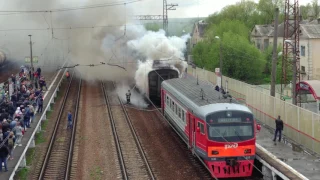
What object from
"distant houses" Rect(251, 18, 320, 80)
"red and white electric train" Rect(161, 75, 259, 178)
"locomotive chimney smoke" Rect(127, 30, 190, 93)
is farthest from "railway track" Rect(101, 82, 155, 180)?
"distant houses" Rect(251, 18, 320, 80)

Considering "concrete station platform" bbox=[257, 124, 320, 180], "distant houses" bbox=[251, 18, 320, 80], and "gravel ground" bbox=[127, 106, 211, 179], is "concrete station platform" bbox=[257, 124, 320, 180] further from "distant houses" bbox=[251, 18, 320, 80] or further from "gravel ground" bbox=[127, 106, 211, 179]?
"distant houses" bbox=[251, 18, 320, 80]

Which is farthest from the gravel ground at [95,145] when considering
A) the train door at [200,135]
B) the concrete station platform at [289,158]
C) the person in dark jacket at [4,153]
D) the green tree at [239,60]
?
the green tree at [239,60]

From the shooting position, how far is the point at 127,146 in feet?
64.5

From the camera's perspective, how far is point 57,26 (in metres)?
42.6

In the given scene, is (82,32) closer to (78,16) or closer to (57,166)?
(78,16)

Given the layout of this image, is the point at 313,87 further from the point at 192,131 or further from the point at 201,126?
the point at 201,126

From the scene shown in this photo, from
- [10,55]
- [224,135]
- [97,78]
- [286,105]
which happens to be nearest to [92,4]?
[97,78]

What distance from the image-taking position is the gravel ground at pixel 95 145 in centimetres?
1620

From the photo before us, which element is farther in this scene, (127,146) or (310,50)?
(310,50)

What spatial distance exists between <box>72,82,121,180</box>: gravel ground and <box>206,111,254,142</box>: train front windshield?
3.67 m

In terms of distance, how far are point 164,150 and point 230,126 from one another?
4962mm

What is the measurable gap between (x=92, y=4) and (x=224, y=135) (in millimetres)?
30012

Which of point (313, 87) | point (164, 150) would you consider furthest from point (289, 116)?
point (164, 150)

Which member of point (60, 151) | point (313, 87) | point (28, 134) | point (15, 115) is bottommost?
point (60, 151)
